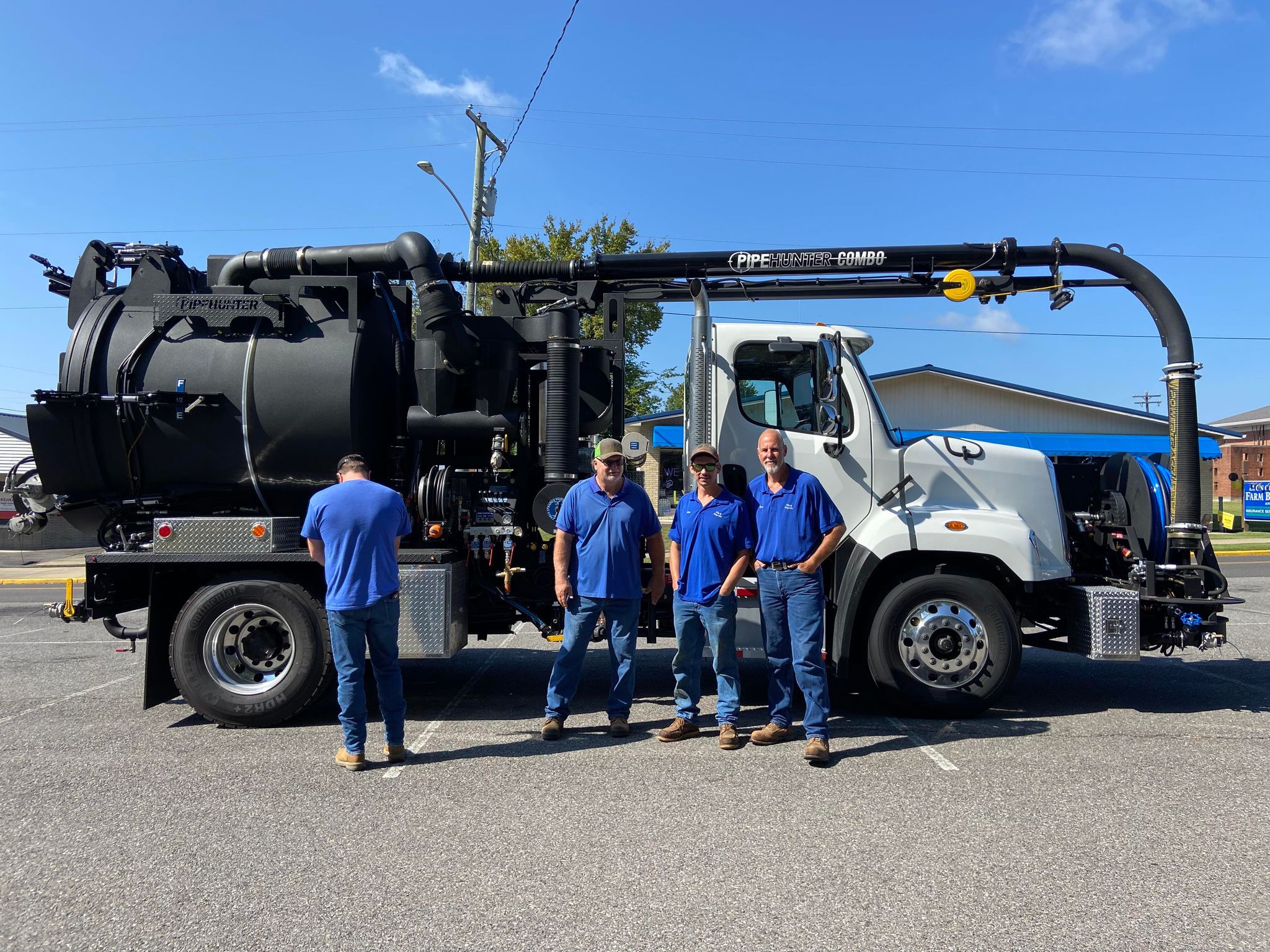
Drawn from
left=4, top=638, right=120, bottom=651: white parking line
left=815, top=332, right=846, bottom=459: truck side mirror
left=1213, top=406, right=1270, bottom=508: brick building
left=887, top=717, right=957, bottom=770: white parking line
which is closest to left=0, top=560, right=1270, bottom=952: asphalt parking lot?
left=887, top=717, right=957, bottom=770: white parking line

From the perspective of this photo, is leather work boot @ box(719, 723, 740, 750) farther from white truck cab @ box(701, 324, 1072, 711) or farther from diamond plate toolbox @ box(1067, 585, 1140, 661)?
diamond plate toolbox @ box(1067, 585, 1140, 661)

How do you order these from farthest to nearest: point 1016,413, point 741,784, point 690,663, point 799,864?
point 1016,413
point 690,663
point 741,784
point 799,864

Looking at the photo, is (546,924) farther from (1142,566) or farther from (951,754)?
(1142,566)

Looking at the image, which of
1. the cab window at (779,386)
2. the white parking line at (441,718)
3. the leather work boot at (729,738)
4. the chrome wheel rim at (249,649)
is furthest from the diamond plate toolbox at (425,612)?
the cab window at (779,386)

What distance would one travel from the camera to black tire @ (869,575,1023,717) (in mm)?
6148

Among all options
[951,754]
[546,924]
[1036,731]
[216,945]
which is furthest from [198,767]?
[1036,731]

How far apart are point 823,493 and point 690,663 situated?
4.45 feet

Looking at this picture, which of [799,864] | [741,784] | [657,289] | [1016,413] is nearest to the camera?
[799,864]

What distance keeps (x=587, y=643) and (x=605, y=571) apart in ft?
1.59

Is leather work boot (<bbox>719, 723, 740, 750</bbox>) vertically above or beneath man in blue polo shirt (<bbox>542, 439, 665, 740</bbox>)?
beneath

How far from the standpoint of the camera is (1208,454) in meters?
22.6

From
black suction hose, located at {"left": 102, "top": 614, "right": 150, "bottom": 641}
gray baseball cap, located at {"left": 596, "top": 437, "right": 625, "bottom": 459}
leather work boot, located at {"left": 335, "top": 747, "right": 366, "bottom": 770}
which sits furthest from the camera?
black suction hose, located at {"left": 102, "top": 614, "right": 150, "bottom": 641}

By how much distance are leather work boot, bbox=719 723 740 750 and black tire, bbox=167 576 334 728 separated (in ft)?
8.64

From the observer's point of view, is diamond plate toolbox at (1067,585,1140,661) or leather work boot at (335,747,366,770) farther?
diamond plate toolbox at (1067,585,1140,661)
